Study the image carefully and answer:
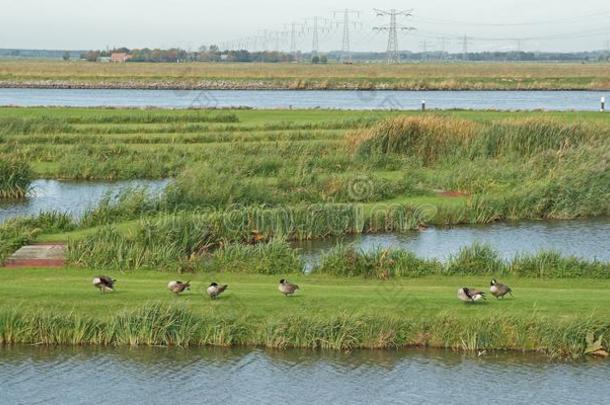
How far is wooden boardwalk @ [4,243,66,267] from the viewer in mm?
27594

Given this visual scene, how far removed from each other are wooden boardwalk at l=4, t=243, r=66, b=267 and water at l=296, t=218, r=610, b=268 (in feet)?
23.7

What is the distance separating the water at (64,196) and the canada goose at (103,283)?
1227 centimetres

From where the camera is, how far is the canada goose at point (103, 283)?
23.7 m

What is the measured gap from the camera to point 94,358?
21.2m

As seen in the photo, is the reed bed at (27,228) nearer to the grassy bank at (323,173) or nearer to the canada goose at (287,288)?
the grassy bank at (323,173)

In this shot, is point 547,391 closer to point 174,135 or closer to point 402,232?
point 402,232

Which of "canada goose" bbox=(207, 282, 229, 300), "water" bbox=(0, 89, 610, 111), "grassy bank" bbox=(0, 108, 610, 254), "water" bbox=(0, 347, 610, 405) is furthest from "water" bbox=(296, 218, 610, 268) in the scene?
"water" bbox=(0, 89, 610, 111)

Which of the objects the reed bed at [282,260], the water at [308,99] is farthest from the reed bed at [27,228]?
the water at [308,99]

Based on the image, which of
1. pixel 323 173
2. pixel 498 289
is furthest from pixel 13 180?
pixel 498 289

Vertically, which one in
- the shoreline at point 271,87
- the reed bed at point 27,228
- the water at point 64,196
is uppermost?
the reed bed at point 27,228

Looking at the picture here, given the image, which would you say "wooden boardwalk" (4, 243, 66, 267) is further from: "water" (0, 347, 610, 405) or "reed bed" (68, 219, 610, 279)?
"water" (0, 347, 610, 405)

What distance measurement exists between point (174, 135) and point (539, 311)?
41046 mm

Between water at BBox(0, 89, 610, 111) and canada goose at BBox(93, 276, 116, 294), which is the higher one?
canada goose at BBox(93, 276, 116, 294)

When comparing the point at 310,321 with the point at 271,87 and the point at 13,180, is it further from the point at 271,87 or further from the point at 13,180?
the point at 271,87
